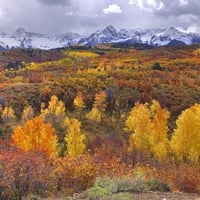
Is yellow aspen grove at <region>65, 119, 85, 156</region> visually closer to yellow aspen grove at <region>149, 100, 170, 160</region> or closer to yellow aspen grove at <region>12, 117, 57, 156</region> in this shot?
yellow aspen grove at <region>12, 117, 57, 156</region>

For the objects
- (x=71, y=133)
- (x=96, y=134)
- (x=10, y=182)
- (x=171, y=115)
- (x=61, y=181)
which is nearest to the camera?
(x=10, y=182)

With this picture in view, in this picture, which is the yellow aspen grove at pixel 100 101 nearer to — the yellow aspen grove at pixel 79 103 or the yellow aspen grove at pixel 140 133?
the yellow aspen grove at pixel 79 103

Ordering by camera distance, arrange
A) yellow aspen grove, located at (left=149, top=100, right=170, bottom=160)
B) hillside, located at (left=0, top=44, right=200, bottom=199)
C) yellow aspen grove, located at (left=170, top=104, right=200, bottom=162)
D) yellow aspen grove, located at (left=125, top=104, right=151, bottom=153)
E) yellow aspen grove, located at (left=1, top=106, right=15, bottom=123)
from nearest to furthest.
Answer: hillside, located at (left=0, top=44, right=200, bottom=199) < yellow aspen grove, located at (left=170, top=104, right=200, bottom=162) < yellow aspen grove, located at (left=149, top=100, right=170, bottom=160) < yellow aspen grove, located at (left=125, top=104, right=151, bottom=153) < yellow aspen grove, located at (left=1, top=106, right=15, bottom=123)

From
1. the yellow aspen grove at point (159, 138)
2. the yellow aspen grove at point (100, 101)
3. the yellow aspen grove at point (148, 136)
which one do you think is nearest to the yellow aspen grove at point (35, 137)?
the yellow aspen grove at point (148, 136)

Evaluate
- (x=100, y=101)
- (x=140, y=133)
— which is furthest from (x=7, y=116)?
(x=140, y=133)

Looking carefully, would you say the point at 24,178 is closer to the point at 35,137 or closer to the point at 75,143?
the point at 35,137

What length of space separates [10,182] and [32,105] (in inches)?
3276

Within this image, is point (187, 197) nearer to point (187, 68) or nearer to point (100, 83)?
point (100, 83)

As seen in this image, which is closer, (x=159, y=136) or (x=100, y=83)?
(x=159, y=136)

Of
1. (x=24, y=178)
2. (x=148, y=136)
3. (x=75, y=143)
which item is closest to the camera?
(x=24, y=178)

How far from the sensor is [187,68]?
152m

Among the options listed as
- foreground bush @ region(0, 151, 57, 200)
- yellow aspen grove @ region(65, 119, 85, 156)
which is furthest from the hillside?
yellow aspen grove @ region(65, 119, 85, 156)

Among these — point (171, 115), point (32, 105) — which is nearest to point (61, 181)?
point (171, 115)

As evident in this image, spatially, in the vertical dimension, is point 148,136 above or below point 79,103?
below
